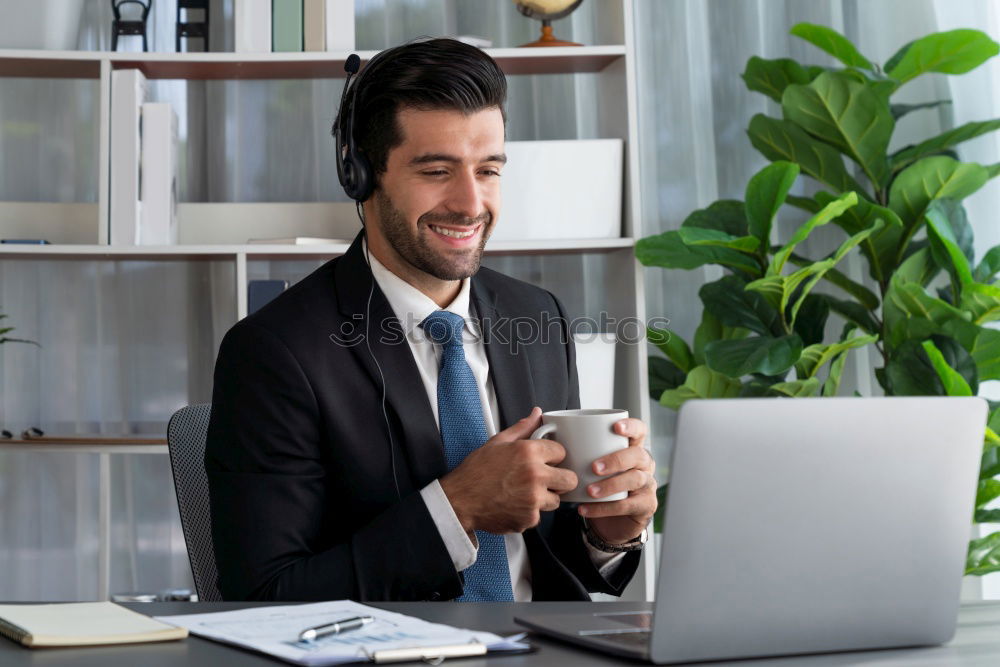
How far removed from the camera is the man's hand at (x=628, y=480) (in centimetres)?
105

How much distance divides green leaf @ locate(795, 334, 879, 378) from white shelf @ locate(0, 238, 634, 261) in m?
0.46

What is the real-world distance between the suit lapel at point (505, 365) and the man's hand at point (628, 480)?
26 centimetres

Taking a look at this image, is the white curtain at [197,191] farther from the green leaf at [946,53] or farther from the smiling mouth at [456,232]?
the smiling mouth at [456,232]

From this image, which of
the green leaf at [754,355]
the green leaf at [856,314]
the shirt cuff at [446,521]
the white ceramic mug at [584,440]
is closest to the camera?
the white ceramic mug at [584,440]

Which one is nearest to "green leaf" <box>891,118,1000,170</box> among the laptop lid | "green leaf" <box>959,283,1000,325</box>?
"green leaf" <box>959,283,1000,325</box>

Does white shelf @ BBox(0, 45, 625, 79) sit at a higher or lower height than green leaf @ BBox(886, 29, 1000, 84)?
higher

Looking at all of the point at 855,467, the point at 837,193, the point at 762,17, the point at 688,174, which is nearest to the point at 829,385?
the point at 837,193

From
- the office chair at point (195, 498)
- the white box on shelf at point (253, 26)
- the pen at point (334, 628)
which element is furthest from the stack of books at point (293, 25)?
the pen at point (334, 628)

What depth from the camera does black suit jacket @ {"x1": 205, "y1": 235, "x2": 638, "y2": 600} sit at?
3.78 feet

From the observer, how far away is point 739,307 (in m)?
2.31

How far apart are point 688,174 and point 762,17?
0.46 meters

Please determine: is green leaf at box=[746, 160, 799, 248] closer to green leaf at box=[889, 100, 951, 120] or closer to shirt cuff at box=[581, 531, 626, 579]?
green leaf at box=[889, 100, 951, 120]

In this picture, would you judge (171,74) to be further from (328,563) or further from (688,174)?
(328,563)

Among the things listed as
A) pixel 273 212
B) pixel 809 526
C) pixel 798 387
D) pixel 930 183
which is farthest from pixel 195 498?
pixel 930 183
